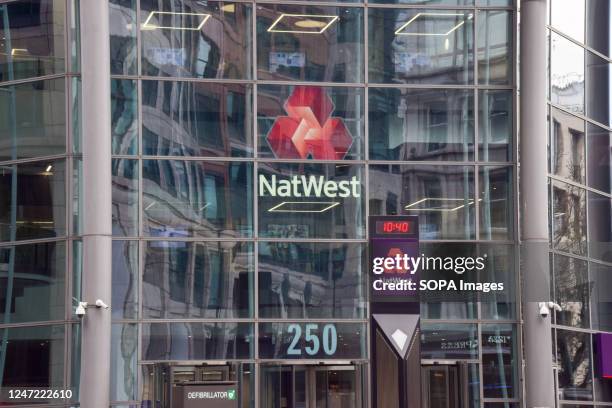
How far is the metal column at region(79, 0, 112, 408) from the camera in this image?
2458 cm

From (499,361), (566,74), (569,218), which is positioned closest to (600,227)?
(569,218)

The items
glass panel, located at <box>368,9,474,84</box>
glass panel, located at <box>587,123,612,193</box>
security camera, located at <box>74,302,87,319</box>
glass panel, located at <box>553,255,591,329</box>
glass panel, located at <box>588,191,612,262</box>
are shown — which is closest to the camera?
security camera, located at <box>74,302,87,319</box>

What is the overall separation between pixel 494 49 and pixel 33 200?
1052cm

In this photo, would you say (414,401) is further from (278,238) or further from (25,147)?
(25,147)

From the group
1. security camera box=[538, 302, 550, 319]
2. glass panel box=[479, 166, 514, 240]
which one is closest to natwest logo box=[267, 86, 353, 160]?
glass panel box=[479, 166, 514, 240]

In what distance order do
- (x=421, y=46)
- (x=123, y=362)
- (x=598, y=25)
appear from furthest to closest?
(x=598, y=25) → (x=421, y=46) → (x=123, y=362)

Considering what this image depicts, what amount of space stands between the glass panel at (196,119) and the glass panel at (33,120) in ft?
5.96

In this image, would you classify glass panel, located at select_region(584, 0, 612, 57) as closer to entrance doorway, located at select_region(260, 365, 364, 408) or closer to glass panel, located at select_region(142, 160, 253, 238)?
glass panel, located at select_region(142, 160, 253, 238)

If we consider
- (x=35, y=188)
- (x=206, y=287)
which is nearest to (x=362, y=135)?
(x=206, y=287)

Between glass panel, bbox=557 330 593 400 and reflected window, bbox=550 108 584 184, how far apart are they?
373 centimetres

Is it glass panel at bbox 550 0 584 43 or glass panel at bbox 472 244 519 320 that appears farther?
glass panel at bbox 550 0 584 43

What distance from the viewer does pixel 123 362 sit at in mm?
25219

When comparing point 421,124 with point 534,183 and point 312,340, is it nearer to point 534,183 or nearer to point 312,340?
point 534,183

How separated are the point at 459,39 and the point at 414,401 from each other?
313 inches
